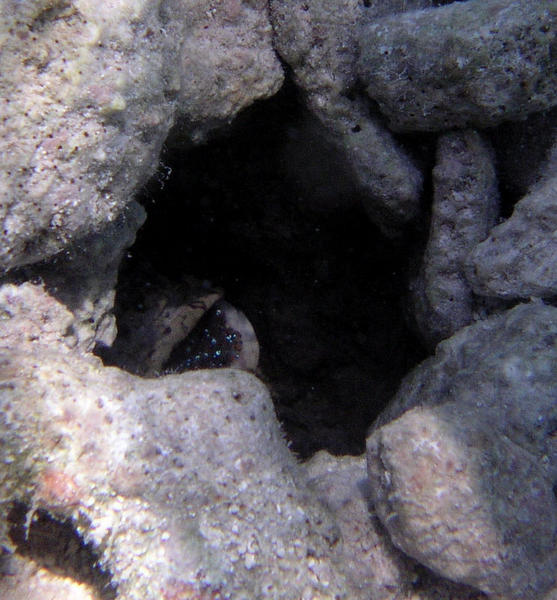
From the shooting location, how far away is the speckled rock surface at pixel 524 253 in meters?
2.31

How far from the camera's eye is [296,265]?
14.2ft

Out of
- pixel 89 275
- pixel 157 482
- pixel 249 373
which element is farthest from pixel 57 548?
pixel 89 275

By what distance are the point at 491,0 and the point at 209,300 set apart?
2593 millimetres

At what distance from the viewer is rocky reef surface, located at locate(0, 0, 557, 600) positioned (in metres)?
1.65

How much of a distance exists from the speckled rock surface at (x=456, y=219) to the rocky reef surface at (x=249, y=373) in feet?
0.04

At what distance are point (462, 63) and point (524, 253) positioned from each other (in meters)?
1.00

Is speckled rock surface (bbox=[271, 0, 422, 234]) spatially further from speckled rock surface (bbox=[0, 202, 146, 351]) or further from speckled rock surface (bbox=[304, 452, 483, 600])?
speckled rock surface (bbox=[304, 452, 483, 600])

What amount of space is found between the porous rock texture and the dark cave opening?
164 cm

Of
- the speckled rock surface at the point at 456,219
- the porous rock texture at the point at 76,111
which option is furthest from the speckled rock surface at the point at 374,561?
the porous rock texture at the point at 76,111

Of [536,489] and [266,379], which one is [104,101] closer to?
[536,489]

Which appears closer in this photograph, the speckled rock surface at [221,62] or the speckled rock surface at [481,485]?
the speckled rock surface at [481,485]

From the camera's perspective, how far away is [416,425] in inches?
70.5

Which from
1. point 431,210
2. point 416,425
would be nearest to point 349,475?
point 416,425

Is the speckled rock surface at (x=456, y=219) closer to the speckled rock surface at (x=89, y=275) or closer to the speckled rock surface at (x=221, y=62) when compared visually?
the speckled rock surface at (x=221, y=62)
